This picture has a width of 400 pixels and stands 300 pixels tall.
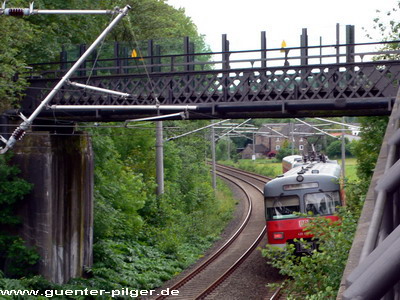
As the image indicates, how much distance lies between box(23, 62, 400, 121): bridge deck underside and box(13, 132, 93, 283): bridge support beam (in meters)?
1.24

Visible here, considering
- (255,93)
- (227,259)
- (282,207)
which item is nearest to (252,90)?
(255,93)

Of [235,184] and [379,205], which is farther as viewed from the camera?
[235,184]

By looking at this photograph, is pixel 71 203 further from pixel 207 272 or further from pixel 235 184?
pixel 235 184

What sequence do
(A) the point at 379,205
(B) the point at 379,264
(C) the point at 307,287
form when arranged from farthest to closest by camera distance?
(C) the point at 307,287, (A) the point at 379,205, (B) the point at 379,264

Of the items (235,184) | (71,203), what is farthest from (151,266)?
(235,184)

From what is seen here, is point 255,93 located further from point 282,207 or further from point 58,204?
point 58,204

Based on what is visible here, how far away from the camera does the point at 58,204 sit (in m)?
19.5

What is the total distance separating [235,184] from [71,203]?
32066 millimetres

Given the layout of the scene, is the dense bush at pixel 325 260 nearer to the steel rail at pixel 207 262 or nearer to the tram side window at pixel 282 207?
the steel rail at pixel 207 262

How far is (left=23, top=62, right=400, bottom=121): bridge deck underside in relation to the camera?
52.2 feet

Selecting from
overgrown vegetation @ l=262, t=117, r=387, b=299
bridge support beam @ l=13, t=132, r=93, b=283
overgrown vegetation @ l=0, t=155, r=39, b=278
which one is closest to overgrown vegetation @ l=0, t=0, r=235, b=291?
overgrown vegetation @ l=0, t=155, r=39, b=278

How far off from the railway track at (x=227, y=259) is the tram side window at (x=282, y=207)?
7.60 feet

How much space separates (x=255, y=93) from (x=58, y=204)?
6.70 metres

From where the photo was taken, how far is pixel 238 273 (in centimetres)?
2083
